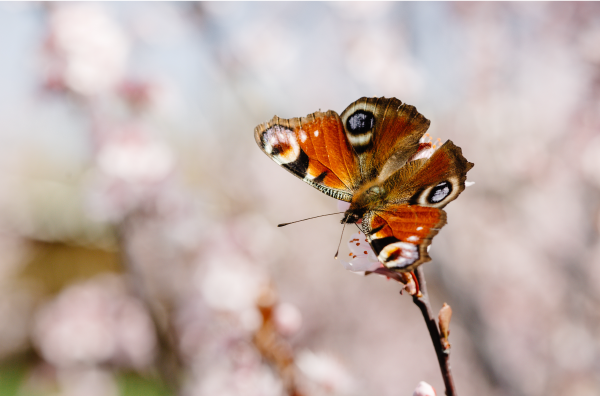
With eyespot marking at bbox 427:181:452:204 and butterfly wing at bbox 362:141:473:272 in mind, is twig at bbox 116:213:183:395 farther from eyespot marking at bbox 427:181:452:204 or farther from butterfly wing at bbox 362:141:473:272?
eyespot marking at bbox 427:181:452:204

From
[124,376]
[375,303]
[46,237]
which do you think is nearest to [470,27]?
[375,303]

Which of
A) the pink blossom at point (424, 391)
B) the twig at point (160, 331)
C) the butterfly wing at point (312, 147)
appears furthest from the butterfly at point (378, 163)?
the twig at point (160, 331)

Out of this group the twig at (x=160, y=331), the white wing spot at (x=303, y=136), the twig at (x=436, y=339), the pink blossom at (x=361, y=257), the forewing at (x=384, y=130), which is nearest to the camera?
the twig at (x=436, y=339)

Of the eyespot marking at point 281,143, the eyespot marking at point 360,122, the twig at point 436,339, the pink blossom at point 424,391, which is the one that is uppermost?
the eyespot marking at point 360,122

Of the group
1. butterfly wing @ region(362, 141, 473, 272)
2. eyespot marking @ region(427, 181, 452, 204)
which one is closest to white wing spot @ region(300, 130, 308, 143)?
butterfly wing @ region(362, 141, 473, 272)

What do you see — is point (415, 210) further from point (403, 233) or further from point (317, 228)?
point (317, 228)

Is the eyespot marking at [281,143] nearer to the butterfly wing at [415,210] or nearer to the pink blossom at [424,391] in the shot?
the butterfly wing at [415,210]

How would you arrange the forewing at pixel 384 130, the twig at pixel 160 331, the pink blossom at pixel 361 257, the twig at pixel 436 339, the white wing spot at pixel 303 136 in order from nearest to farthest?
1. the twig at pixel 436 339
2. the pink blossom at pixel 361 257
3. the forewing at pixel 384 130
4. the white wing spot at pixel 303 136
5. the twig at pixel 160 331

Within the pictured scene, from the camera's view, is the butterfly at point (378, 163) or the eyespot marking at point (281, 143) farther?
the eyespot marking at point (281, 143)
